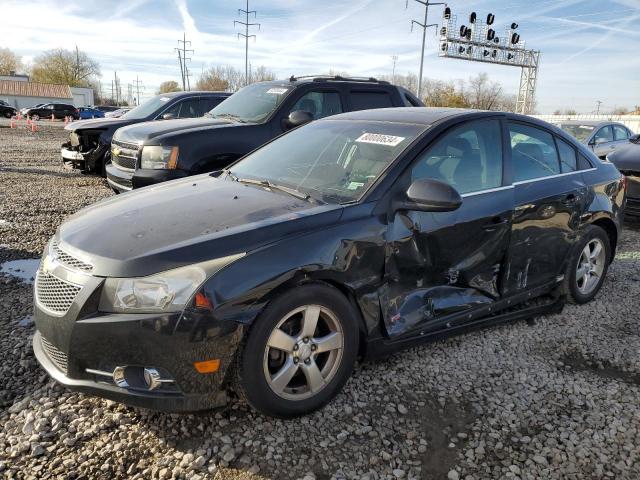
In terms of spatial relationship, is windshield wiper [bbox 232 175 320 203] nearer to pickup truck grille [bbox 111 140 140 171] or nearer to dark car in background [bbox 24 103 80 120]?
pickup truck grille [bbox 111 140 140 171]

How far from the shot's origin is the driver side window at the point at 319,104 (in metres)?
7.04

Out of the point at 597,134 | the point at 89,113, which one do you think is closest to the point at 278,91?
the point at 597,134

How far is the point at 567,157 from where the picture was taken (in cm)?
423

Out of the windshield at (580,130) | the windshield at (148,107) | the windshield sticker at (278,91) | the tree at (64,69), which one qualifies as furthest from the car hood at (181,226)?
the tree at (64,69)

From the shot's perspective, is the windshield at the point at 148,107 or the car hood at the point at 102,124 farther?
the windshield at the point at 148,107

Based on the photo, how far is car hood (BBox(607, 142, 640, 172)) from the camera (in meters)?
7.38

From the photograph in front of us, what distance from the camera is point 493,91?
62625 mm

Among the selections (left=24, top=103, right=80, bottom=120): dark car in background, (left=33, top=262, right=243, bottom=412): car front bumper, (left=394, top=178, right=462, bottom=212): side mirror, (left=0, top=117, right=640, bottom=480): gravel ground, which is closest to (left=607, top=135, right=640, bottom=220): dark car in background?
(left=0, top=117, right=640, bottom=480): gravel ground

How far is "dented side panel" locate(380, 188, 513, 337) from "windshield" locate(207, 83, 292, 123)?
4.23 meters

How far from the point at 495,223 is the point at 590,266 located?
1.62 meters

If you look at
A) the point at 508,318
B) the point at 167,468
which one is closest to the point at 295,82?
the point at 508,318

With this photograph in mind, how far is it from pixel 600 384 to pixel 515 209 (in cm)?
122

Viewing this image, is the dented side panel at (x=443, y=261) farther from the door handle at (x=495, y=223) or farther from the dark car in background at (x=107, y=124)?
the dark car in background at (x=107, y=124)

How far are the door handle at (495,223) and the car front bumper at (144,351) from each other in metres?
1.84
